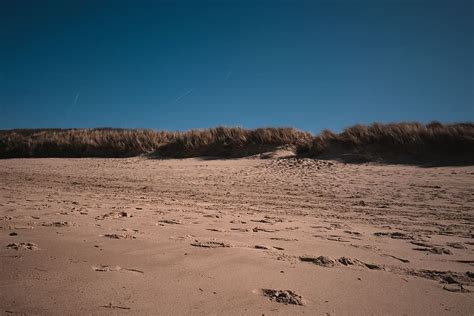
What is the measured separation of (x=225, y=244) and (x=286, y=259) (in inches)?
24.1

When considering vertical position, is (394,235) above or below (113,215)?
below

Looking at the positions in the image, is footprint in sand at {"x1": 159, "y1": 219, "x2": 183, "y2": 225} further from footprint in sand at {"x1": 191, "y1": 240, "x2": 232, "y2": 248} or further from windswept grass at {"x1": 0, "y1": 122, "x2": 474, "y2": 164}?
windswept grass at {"x1": 0, "y1": 122, "x2": 474, "y2": 164}

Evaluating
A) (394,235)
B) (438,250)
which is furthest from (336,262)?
(394,235)

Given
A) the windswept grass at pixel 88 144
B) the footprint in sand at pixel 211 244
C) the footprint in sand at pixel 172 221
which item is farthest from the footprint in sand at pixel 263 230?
the windswept grass at pixel 88 144

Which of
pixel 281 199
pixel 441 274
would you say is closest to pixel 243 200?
pixel 281 199

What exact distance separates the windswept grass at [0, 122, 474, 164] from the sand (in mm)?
4911

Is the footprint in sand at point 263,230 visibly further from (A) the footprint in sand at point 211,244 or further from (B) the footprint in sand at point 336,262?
(B) the footprint in sand at point 336,262

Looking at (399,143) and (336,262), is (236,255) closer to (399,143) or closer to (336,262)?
(336,262)

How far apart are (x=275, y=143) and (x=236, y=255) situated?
1139 cm

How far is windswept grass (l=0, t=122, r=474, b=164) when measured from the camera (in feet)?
35.8

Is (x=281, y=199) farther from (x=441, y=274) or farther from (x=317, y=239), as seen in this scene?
(x=441, y=274)

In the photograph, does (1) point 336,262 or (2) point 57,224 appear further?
(2) point 57,224

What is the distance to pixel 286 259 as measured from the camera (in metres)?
2.68

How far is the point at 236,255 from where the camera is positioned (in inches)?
106
